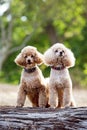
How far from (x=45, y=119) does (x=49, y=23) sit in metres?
22.7

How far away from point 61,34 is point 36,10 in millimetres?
6137

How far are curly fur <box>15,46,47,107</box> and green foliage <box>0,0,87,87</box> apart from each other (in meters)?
13.7

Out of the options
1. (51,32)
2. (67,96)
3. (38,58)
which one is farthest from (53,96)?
(51,32)

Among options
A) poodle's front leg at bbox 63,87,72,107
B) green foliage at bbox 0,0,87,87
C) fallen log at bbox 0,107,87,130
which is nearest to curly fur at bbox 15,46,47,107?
poodle's front leg at bbox 63,87,72,107

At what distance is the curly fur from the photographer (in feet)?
17.9

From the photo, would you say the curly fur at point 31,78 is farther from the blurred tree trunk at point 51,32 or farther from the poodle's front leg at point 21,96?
the blurred tree trunk at point 51,32

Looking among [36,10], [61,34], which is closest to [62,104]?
[36,10]

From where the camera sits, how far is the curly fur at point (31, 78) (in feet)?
17.9

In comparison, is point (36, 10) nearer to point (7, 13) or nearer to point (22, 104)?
point (7, 13)

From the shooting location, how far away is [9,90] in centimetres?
1670

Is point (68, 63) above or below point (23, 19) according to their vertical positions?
below

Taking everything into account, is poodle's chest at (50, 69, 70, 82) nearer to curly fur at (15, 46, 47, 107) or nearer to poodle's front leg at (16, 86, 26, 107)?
curly fur at (15, 46, 47, 107)

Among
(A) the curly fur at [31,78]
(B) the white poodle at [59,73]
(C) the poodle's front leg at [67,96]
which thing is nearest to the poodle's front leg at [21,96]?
(A) the curly fur at [31,78]

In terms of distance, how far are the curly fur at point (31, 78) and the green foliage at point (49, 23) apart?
1367cm
